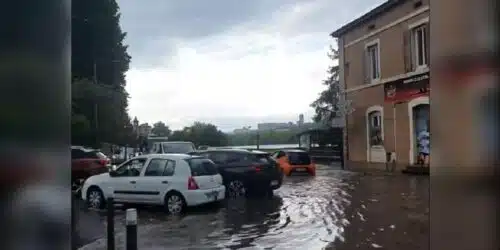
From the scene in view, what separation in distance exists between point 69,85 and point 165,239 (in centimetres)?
767

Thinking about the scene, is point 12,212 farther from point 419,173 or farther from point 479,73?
point 419,173

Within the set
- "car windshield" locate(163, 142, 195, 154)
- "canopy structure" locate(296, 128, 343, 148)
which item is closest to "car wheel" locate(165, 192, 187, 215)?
"car windshield" locate(163, 142, 195, 154)

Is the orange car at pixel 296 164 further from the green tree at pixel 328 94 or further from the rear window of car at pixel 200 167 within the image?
the green tree at pixel 328 94

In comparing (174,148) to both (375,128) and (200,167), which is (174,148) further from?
(200,167)

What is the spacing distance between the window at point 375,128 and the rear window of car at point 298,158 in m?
3.46

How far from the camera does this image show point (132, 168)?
12469 mm

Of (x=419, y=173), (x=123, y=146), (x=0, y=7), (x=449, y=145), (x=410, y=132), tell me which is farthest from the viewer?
(x=123, y=146)

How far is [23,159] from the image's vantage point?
1.16m

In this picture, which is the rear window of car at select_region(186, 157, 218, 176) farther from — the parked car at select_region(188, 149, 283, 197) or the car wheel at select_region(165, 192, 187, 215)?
the parked car at select_region(188, 149, 283, 197)

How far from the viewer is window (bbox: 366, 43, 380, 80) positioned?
24703mm

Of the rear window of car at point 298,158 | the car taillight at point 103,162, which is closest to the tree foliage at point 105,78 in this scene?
the car taillight at point 103,162

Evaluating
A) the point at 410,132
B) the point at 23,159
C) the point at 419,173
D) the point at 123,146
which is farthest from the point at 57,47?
the point at 123,146

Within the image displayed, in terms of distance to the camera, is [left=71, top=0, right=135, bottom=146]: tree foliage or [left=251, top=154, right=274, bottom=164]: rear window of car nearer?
[left=251, top=154, right=274, bottom=164]: rear window of car

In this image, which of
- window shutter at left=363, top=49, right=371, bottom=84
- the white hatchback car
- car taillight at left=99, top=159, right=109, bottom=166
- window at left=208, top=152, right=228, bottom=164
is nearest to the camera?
the white hatchback car
